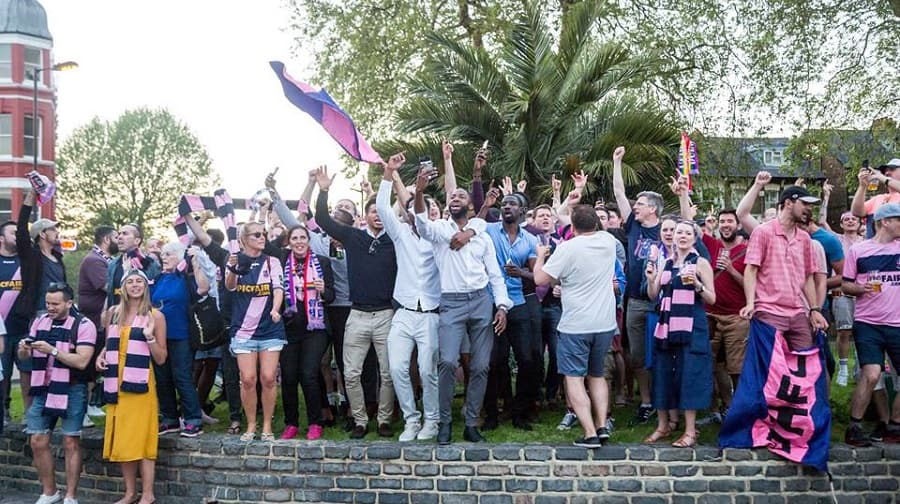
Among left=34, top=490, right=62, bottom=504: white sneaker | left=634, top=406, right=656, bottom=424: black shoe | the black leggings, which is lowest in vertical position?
left=34, top=490, right=62, bottom=504: white sneaker

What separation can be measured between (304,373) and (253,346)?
2.01 feet

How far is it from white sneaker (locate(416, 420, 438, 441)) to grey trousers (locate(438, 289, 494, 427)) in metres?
0.27

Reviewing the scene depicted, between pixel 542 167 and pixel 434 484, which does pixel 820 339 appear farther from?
A: pixel 542 167

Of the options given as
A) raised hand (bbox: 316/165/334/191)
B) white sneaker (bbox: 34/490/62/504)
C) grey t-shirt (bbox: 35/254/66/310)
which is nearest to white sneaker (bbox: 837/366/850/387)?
raised hand (bbox: 316/165/334/191)

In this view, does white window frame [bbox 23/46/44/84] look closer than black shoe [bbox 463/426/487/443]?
No

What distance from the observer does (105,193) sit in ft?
161

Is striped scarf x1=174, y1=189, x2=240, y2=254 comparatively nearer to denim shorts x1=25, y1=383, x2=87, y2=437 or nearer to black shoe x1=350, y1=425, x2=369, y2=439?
denim shorts x1=25, y1=383, x2=87, y2=437

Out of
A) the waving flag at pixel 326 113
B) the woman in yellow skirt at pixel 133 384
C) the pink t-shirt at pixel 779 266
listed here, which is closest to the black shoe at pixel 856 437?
the pink t-shirt at pixel 779 266

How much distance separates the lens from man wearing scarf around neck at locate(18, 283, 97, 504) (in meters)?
8.16

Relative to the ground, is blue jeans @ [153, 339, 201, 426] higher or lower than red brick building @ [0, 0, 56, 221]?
lower

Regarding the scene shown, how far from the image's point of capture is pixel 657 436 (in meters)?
7.72

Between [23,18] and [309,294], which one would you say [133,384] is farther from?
[23,18]

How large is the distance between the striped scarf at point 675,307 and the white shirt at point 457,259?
1.36 metres

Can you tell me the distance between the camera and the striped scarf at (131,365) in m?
7.94
